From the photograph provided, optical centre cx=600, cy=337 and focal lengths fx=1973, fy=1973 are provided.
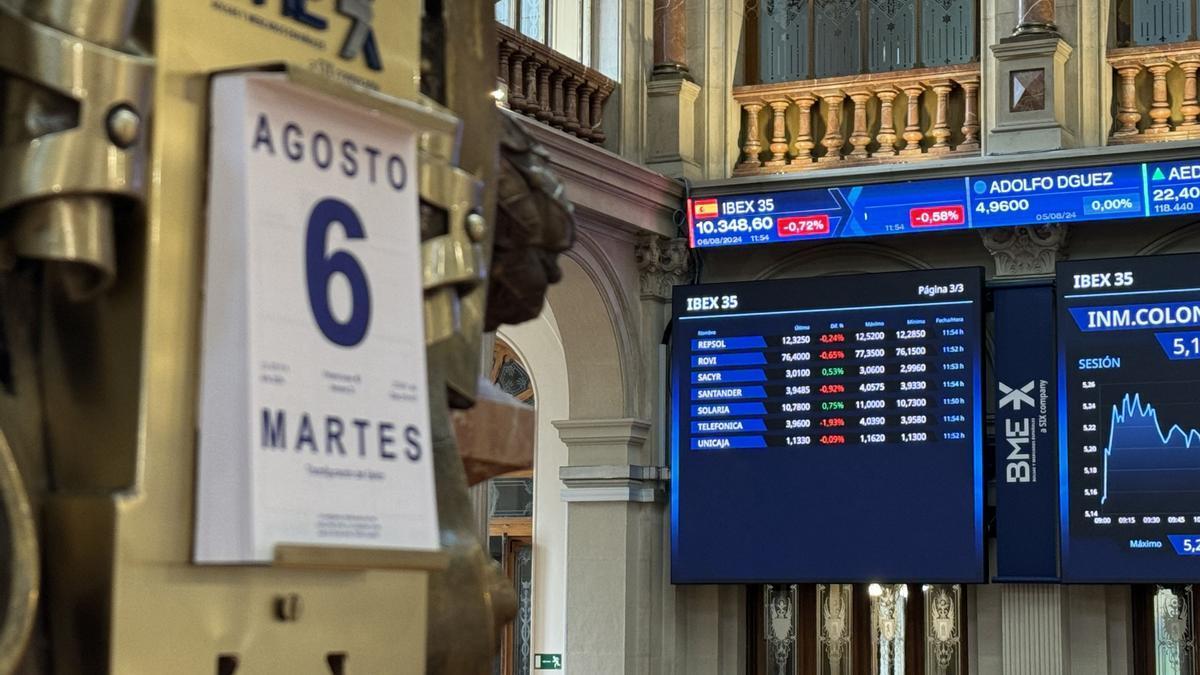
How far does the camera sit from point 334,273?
4.25ft

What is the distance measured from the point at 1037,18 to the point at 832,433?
9.08 ft

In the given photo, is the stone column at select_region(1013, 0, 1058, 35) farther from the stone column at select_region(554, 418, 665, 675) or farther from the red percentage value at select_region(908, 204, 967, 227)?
the stone column at select_region(554, 418, 665, 675)

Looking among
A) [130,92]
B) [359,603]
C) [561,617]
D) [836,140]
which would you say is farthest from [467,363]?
[561,617]

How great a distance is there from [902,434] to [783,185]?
180 centimetres

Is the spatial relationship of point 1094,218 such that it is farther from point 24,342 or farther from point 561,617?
point 24,342

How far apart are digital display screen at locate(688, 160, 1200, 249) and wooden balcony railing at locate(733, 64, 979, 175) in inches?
12.9

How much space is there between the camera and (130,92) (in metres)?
1.19

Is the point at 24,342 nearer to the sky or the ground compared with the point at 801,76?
nearer to the ground

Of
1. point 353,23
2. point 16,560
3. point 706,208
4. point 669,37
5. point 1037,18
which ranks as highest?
point 669,37

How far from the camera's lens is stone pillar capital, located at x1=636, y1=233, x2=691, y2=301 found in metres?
12.9

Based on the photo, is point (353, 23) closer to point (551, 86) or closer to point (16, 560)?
point (16, 560)

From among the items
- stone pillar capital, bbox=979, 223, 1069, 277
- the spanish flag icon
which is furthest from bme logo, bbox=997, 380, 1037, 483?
the spanish flag icon

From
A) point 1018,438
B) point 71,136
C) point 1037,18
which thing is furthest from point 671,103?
point 71,136

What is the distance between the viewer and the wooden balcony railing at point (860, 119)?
12234 mm
